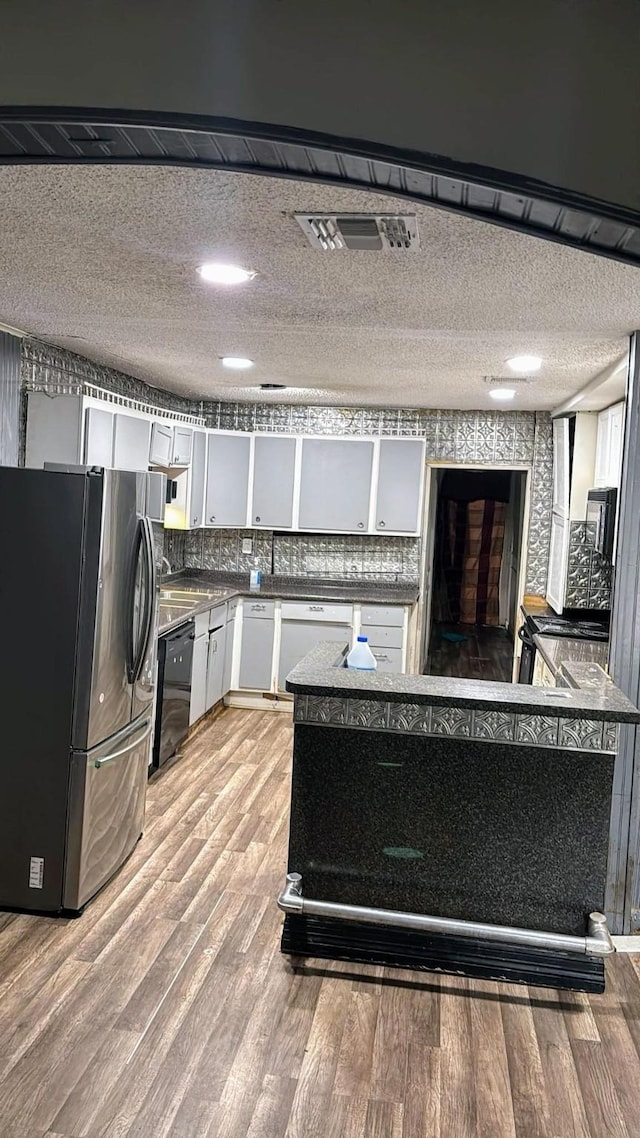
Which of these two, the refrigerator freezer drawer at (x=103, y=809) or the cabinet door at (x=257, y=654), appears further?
the cabinet door at (x=257, y=654)

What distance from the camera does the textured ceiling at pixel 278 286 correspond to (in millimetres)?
2098

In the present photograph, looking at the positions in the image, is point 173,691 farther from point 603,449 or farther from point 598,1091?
point 598,1091

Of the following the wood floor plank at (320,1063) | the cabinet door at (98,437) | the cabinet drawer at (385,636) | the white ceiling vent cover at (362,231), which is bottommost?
Answer: the wood floor plank at (320,1063)

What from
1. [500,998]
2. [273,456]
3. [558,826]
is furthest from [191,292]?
[273,456]

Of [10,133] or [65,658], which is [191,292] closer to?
[65,658]

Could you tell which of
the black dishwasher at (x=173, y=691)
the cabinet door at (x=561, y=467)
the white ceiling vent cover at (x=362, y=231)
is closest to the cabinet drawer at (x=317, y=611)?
the black dishwasher at (x=173, y=691)

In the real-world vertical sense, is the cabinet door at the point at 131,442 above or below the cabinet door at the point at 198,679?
above

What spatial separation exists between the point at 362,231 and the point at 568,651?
2776 millimetres

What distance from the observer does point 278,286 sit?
9.77ft

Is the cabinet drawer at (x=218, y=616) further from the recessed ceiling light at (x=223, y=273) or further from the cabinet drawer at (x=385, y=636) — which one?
the recessed ceiling light at (x=223, y=273)

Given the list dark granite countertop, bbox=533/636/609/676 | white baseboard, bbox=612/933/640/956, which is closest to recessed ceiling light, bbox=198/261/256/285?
dark granite countertop, bbox=533/636/609/676

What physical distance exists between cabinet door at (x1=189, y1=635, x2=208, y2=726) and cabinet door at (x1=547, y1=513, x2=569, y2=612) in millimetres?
2343

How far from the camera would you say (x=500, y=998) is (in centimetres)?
298

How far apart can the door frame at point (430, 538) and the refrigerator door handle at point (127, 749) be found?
3.48 m
